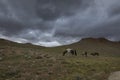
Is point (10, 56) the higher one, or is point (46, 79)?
point (10, 56)

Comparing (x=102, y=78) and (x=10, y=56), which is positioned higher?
(x=10, y=56)

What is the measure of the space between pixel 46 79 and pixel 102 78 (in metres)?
6.92

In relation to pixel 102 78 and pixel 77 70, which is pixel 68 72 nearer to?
pixel 77 70

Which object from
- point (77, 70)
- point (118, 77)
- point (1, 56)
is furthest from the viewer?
point (1, 56)

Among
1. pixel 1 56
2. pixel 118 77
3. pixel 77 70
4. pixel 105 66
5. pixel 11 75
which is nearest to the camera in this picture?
pixel 118 77

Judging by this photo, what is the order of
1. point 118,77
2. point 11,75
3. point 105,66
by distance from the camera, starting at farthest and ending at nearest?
point 105,66, point 11,75, point 118,77

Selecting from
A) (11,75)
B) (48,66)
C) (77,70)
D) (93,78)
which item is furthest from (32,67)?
(93,78)

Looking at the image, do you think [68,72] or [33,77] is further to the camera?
[68,72]

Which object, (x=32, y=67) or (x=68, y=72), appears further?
(x=32, y=67)

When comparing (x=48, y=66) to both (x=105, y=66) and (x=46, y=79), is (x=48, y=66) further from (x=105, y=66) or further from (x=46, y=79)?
(x=105, y=66)

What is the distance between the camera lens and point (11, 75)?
2783 centimetres

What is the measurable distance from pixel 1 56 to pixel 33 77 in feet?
61.4

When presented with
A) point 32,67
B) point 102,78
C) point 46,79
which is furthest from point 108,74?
point 32,67

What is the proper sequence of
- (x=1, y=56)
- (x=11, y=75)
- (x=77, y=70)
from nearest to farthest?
(x=11, y=75) → (x=77, y=70) → (x=1, y=56)
